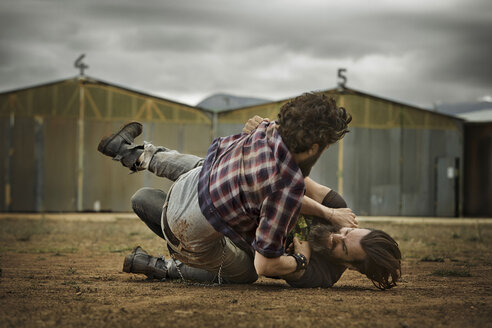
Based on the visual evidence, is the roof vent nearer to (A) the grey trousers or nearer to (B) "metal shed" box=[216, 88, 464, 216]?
(B) "metal shed" box=[216, 88, 464, 216]

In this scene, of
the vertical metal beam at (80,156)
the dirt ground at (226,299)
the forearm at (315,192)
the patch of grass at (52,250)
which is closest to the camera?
the dirt ground at (226,299)

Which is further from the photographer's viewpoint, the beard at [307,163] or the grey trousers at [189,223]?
the grey trousers at [189,223]

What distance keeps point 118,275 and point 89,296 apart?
132 centimetres

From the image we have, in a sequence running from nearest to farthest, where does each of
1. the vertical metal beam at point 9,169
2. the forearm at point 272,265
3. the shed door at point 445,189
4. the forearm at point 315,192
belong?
the forearm at point 272,265
the forearm at point 315,192
the vertical metal beam at point 9,169
the shed door at point 445,189

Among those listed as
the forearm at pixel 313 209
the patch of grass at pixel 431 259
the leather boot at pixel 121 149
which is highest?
the leather boot at pixel 121 149

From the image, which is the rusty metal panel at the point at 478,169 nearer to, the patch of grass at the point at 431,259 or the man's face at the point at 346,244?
the patch of grass at the point at 431,259

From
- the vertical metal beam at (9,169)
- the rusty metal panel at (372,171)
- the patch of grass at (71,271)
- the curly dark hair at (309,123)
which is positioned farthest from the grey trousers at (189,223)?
the vertical metal beam at (9,169)

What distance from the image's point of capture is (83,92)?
50.5 ft

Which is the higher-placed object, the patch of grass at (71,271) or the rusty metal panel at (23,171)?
the rusty metal panel at (23,171)

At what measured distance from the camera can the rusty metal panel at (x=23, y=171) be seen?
15.0m

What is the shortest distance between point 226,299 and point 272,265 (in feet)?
1.41

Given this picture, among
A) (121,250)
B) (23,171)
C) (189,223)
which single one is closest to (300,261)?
(189,223)

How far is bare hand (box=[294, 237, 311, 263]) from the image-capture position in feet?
13.3

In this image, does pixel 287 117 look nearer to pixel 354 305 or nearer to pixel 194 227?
pixel 194 227
